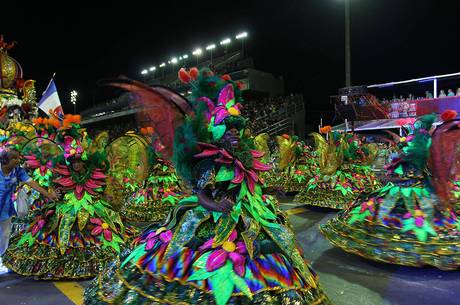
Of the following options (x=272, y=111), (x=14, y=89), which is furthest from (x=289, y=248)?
(x=272, y=111)

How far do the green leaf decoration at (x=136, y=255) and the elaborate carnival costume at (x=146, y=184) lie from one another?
320 centimetres

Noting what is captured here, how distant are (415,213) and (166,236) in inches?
119

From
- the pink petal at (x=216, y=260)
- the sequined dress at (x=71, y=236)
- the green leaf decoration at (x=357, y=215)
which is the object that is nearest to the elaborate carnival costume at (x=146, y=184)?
the sequined dress at (x=71, y=236)

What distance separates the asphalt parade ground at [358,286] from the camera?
3.20 meters

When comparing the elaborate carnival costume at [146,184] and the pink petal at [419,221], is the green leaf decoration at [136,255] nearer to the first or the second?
the pink petal at [419,221]

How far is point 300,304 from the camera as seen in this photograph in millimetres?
2039

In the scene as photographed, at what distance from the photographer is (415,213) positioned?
4.05m

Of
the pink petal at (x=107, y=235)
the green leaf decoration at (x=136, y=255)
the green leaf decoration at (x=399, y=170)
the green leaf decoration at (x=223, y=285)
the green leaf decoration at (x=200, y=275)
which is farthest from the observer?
the green leaf decoration at (x=399, y=170)

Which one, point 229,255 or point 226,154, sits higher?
point 226,154

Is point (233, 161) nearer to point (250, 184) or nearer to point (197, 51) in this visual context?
point (250, 184)

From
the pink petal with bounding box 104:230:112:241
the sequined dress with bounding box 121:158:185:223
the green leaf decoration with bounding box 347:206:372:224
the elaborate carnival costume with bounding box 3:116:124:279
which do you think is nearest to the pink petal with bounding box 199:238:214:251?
the elaborate carnival costume with bounding box 3:116:124:279

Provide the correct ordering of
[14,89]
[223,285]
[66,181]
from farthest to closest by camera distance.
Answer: [14,89]
[66,181]
[223,285]

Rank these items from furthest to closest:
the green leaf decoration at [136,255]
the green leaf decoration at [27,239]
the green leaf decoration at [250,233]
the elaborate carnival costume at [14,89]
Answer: the elaborate carnival costume at [14,89] → the green leaf decoration at [27,239] → the green leaf decoration at [136,255] → the green leaf decoration at [250,233]

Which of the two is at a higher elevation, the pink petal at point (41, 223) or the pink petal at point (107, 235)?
the pink petal at point (41, 223)
